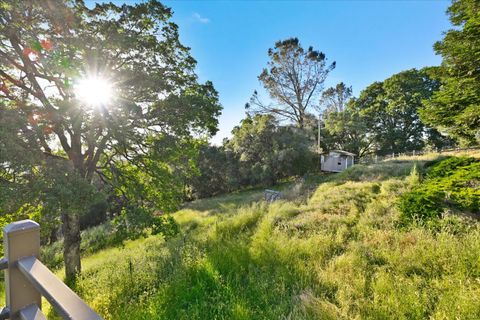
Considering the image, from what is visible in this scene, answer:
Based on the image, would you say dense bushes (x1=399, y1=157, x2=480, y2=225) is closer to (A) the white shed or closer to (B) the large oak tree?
(B) the large oak tree

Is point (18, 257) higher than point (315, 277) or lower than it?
higher

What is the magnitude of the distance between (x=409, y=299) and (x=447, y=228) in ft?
6.93

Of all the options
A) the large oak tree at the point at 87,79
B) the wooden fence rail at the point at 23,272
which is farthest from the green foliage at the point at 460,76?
the wooden fence rail at the point at 23,272

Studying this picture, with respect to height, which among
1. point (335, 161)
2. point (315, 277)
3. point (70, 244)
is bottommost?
point (70, 244)

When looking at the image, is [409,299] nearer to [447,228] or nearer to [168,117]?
[447,228]

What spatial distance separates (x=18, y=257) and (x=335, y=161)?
25118mm

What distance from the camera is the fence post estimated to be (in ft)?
4.56

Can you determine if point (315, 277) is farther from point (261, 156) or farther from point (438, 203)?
point (261, 156)

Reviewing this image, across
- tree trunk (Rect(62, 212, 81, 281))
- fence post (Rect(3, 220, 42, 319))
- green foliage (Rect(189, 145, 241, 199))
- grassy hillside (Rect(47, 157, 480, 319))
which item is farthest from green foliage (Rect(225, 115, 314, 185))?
fence post (Rect(3, 220, 42, 319))

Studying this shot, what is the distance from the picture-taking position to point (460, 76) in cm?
845

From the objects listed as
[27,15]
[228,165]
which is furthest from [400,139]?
[27,15]

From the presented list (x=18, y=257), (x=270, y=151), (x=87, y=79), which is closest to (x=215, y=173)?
(x=270, y=151)

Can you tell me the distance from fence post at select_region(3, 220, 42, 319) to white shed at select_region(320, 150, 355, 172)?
24.6 meters

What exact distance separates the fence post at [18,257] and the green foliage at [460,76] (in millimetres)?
10952
